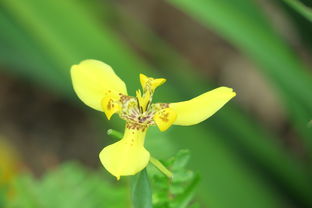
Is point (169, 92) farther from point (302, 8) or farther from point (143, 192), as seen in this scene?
point (143, 192)

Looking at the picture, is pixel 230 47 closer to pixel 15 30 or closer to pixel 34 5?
pixel 15 30

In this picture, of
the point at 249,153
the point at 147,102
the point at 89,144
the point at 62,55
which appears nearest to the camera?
the point at 147,102

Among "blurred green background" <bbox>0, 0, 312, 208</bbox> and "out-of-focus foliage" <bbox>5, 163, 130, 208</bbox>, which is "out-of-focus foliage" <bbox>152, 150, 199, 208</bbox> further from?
"out-of-focus foliage" <bbox>5, 163, 130, 208</bbox>

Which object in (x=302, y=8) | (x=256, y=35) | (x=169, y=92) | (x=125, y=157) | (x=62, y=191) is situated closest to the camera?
(x=125, y=157)

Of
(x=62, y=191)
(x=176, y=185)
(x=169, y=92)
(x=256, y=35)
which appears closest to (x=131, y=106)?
(x=176, y=185)

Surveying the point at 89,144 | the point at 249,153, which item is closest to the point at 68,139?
the point at 89,144

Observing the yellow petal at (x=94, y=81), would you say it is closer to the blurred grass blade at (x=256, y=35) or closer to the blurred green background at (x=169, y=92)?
the blurred green background at (x=169, y=92)

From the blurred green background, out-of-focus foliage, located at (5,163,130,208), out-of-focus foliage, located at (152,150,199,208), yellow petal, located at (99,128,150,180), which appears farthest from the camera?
the blurred green background

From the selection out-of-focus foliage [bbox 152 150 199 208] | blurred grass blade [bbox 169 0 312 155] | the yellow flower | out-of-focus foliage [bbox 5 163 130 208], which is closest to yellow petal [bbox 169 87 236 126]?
the yellow flower
